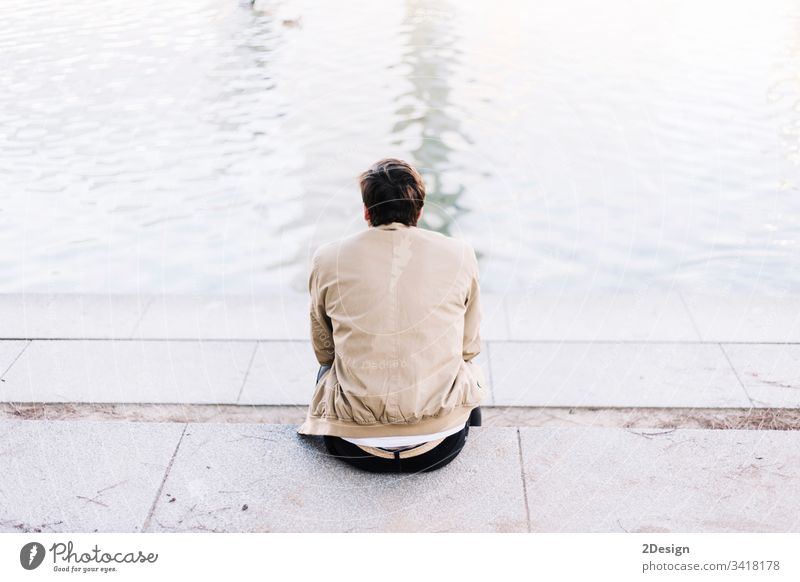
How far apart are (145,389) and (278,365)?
0.70 m

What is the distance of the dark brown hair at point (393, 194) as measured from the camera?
3.08 metres

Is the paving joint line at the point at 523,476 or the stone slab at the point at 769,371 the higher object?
the paving joint line at the point at 523,476

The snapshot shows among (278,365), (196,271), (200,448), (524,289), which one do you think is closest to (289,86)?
(196,271)

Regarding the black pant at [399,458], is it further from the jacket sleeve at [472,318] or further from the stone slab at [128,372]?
the stone slab at [128,372]

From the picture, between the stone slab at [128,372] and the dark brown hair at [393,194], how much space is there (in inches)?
59.5

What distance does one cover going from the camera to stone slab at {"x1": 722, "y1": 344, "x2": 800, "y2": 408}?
3934 mm

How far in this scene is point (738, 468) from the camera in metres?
3.39

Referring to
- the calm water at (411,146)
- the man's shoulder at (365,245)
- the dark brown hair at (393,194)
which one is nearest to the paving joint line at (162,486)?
the man's shoulder at (365,245)

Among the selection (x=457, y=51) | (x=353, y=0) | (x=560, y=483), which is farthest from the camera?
(x=353, y=0)

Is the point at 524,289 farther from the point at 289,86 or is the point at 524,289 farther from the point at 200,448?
the point at 289,86

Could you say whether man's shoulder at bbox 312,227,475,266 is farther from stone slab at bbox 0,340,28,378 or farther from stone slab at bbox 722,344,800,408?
stone slab at bbox 0,340,28,378

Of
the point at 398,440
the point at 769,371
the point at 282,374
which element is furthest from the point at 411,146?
the point at 398,440

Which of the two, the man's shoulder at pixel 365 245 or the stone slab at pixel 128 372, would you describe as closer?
the man's shoulder at pixel 365 245

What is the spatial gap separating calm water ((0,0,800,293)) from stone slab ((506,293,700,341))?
5.23 feet
